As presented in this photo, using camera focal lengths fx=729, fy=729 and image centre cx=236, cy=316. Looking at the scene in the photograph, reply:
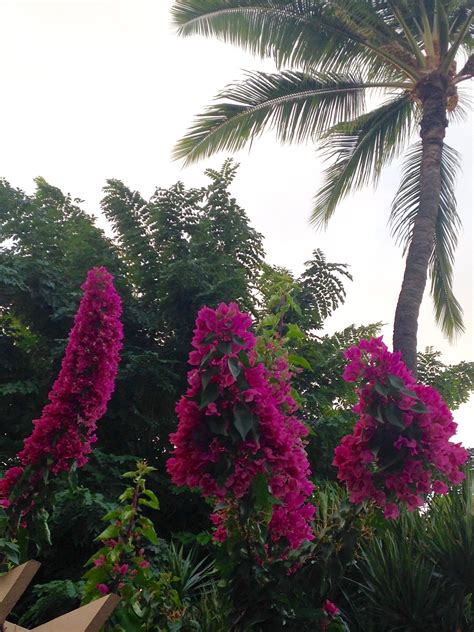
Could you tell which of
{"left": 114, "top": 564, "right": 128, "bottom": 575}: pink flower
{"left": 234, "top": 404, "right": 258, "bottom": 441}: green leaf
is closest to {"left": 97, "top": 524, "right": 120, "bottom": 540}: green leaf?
{"left": 114, "top": 564, "right": 128, "bottom": 575}: pink flower

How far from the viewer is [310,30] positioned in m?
9.12

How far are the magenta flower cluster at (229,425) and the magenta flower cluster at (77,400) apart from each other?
1.06ft

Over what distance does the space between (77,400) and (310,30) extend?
7.80m

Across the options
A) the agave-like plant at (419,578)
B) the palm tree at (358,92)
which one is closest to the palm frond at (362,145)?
the palm tree at (358,92)

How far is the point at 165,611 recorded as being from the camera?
305 cm

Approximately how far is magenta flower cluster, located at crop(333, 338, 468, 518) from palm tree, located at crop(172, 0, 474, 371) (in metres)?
5.63

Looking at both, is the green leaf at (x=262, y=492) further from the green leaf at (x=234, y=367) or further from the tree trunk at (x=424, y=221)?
the tree trunk at (x=424, y=221)

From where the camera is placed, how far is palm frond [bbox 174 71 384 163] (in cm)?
987

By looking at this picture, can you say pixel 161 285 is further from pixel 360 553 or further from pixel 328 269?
pixel 360 553

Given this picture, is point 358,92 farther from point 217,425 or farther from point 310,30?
point 217,425

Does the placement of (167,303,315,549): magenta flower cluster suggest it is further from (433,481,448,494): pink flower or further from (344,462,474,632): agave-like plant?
(344,462,474,632): agave-like plant

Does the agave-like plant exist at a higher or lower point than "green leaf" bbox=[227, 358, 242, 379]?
lower

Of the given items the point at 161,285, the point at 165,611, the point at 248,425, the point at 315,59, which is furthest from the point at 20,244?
the point at 248,425

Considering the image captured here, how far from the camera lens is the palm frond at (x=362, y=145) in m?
10.1
